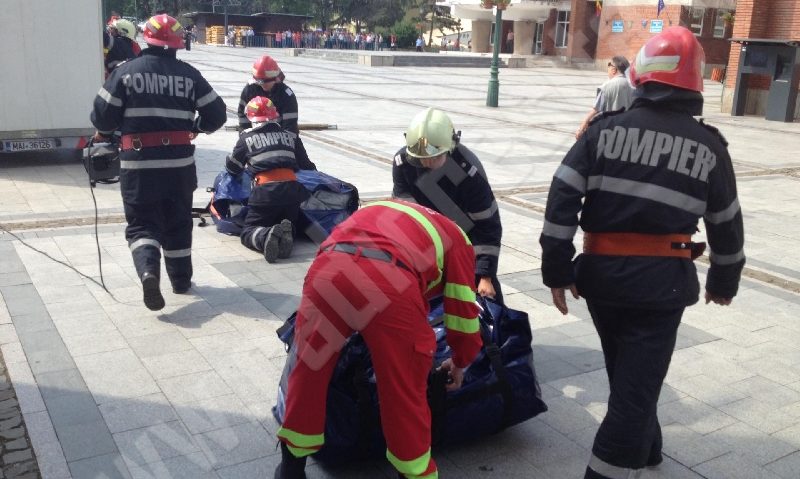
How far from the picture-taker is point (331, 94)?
21.8m

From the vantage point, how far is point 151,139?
5.46 metres

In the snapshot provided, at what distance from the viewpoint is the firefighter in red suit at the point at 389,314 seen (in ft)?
9.32

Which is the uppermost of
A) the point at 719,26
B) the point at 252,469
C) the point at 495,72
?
the point at 719,26

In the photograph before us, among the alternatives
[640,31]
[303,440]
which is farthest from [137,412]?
[640,31]

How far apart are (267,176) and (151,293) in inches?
80.6

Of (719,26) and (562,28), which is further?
(562,28)

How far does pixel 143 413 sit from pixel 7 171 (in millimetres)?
7299

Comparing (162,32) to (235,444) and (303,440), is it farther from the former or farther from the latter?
(303,440)

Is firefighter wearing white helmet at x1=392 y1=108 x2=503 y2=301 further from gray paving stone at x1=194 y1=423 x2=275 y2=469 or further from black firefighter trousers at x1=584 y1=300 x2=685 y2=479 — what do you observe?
gray paving stone at x1=194 y1=423 x2=275 y2=469

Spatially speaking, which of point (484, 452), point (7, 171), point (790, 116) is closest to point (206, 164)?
point (7, 171)

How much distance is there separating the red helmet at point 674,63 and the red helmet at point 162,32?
3.66 m

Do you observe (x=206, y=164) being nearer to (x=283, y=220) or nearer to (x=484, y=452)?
(x=283, y=220)

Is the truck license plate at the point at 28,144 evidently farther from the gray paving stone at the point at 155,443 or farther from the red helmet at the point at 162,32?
the gray paving stone at the point at 155,443

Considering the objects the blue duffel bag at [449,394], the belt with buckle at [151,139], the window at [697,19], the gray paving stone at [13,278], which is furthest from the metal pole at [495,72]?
the window at [697,19]
